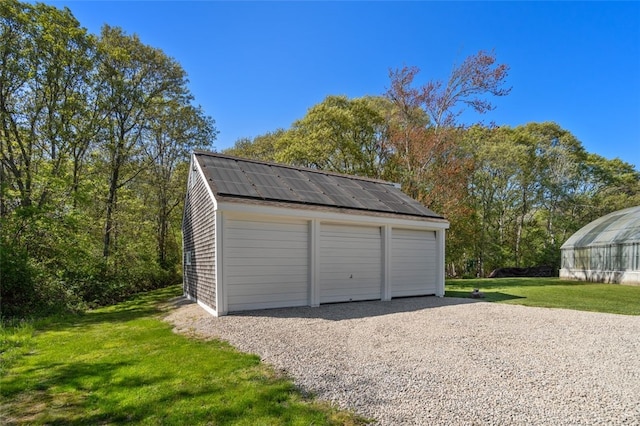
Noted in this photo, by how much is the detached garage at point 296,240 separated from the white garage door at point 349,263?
0.09ft

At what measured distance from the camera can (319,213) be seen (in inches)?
322

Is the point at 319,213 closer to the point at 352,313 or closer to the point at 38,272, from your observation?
the point at 352,313

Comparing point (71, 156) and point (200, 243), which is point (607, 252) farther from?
point (71, 156)

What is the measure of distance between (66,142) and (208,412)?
544 inches

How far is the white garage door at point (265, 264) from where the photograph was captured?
7.23m

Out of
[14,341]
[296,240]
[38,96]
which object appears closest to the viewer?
[14,341]

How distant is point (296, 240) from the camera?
8.08m

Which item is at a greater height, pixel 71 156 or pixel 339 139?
pixel 339 139

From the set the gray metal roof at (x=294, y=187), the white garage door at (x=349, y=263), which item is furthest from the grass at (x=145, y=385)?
the white garage door at (x=349, y=263)

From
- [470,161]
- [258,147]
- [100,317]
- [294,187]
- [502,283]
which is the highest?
[258,147]

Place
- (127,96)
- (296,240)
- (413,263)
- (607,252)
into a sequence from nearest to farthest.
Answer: (296,240)
(413,263)
(127,96)
(607,252)

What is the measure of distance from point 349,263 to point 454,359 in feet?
14.9

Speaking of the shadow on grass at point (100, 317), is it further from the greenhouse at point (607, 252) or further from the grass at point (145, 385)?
the greenhouse at point (607, 252)

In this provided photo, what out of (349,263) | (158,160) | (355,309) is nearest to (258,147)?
(158,160)
